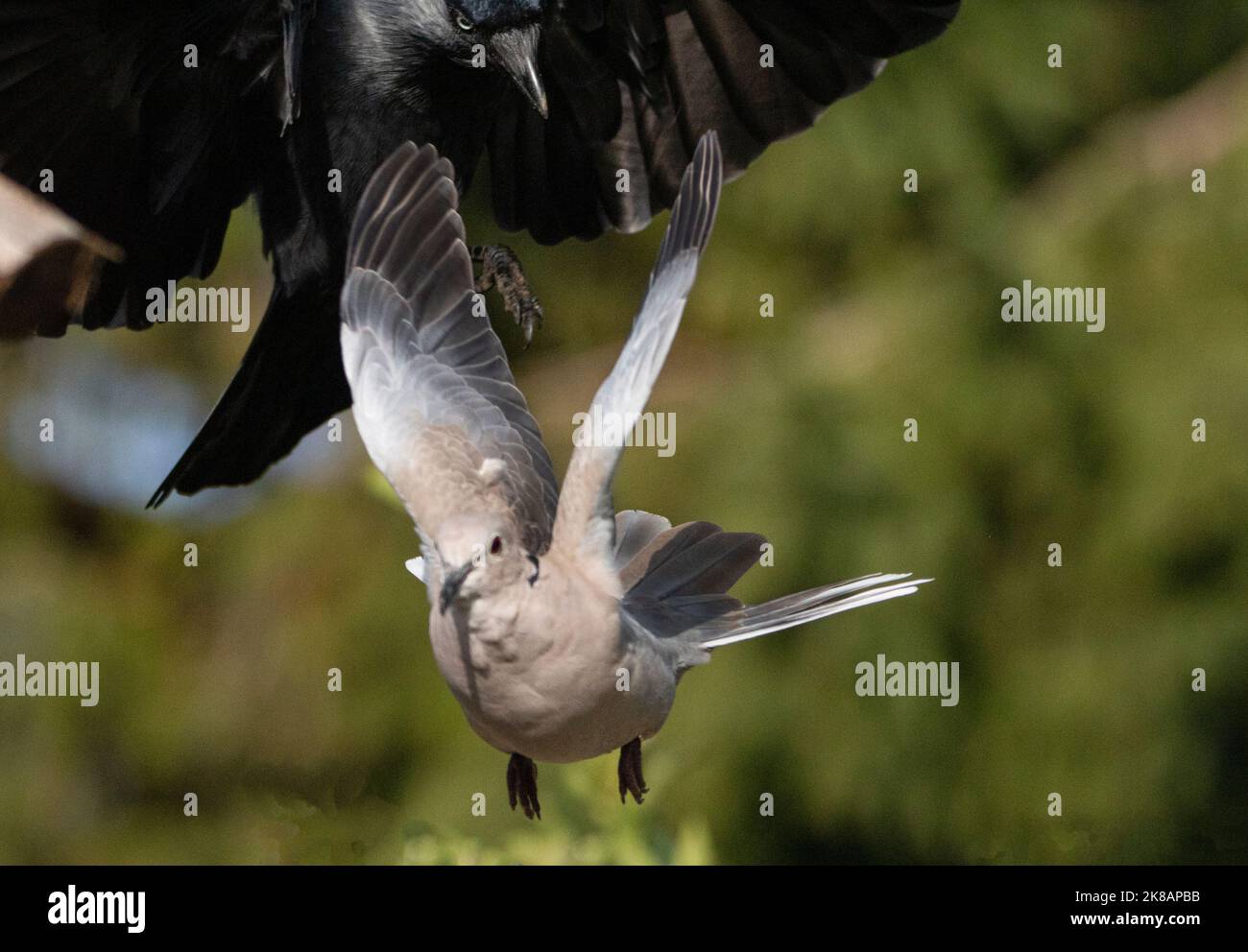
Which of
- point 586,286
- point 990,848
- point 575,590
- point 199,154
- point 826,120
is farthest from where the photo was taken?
point 586,286

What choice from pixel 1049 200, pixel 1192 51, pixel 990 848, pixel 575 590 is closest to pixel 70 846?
pixel 990 848

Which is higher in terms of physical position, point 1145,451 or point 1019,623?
point 1145,451

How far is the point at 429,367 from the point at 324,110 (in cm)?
54

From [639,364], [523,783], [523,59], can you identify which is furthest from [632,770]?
[523,59]

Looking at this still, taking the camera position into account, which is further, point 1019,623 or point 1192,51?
point 1192,51

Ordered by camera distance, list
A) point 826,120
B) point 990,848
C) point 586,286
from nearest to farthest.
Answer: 1. point 990,848
2. point 826,120
3. point 586,286

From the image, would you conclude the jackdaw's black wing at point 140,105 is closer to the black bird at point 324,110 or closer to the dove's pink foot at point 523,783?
the black bird at point 324,110

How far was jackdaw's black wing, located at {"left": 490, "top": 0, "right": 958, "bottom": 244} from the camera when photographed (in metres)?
1.80

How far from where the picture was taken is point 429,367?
132cm

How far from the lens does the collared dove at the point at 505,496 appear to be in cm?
120

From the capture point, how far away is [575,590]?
1.23 m

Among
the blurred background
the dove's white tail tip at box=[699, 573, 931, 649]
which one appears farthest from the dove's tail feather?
the blurred background
